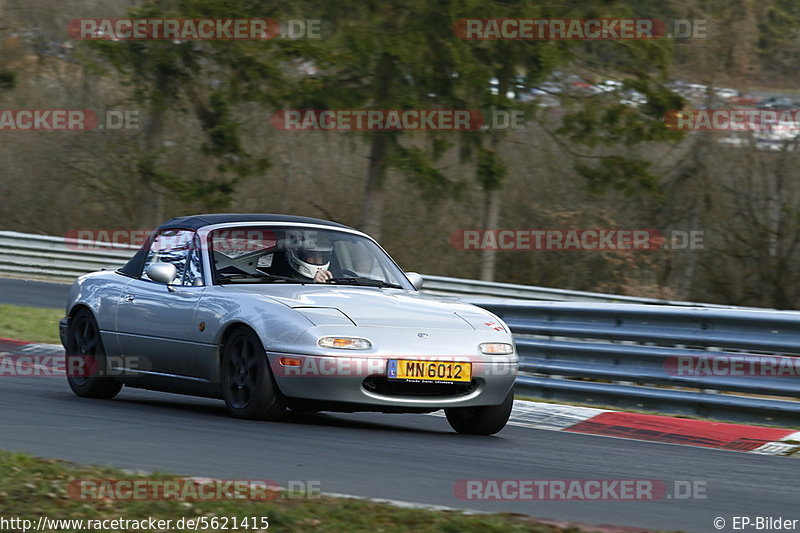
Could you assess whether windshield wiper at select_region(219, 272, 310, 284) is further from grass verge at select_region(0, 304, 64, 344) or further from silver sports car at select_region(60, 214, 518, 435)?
grass verge at select_region(0, 304, 64, 344)

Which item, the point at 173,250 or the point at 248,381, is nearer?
the point at 248,381

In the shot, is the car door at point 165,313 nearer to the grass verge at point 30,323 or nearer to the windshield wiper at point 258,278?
the windshield wiper at point 258,278

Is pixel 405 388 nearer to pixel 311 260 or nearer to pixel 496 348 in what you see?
pixel 496 348

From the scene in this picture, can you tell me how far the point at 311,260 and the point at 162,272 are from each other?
Result: 106 cm

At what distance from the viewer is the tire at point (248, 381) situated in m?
7.94

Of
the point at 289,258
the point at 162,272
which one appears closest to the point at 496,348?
the point at 289,258

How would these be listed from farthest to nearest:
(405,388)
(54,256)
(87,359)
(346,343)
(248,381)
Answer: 1. (54,256)
2. (87,359)
3. (248,381)
4. (405,388)
5. (346,343)

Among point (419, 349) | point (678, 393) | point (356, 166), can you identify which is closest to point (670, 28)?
point (356, 166)

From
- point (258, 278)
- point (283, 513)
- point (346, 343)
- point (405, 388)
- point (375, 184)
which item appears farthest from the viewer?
point (375, 184)

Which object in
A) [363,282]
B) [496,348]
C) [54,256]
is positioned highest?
[363,282]

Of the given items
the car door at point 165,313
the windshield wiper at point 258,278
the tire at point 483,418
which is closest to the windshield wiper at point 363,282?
the windshield wiper at point 258,278

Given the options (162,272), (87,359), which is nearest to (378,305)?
(162,272)

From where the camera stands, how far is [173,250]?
31.0ft

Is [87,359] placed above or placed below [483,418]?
above
